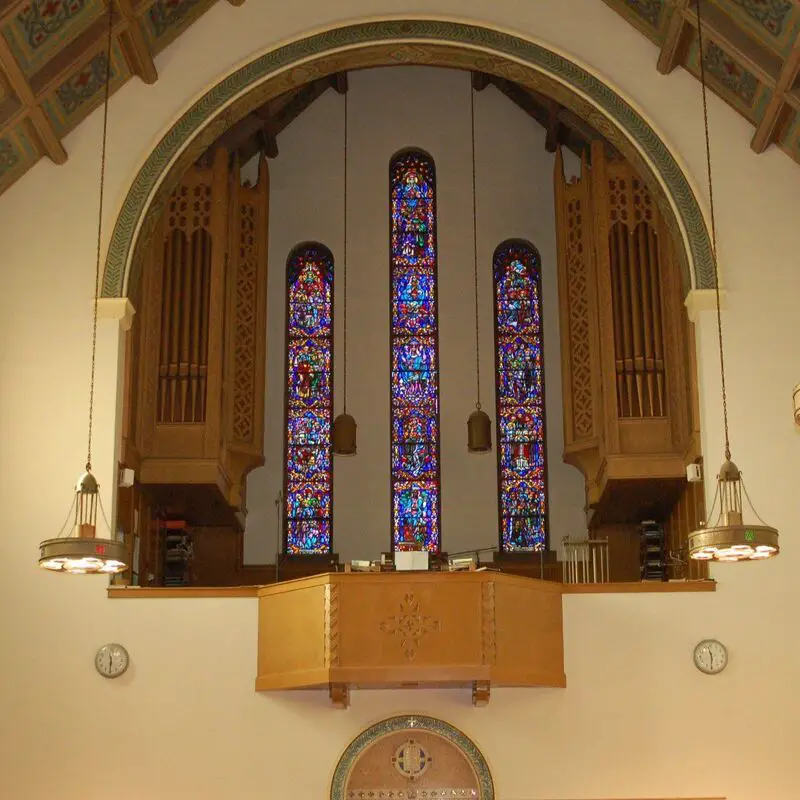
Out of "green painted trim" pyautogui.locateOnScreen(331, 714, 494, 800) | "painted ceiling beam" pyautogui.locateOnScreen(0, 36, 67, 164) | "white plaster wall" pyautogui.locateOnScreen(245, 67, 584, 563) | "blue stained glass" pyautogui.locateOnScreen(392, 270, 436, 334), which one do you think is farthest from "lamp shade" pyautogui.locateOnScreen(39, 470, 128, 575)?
"blue stained glass" pyautogui.locateOnScreen(392, 270, 436, 334)

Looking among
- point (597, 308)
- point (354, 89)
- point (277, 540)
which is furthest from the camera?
point (354, 89)

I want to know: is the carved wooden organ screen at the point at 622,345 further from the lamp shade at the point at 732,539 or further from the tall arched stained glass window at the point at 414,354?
the lamp shade at the point at 732,539

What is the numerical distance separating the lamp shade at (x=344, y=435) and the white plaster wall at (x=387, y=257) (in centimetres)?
118

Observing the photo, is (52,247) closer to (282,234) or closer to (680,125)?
(282,234)

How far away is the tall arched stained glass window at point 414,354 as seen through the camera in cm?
1573

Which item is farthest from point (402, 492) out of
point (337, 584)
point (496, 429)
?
point (337, 584)

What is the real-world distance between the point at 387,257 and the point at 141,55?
4353 millimetres

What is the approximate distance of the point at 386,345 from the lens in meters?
16.1

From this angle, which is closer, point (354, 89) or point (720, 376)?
point (720, 376)

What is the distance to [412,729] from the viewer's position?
1185 centimetres

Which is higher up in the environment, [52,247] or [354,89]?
[354,89]

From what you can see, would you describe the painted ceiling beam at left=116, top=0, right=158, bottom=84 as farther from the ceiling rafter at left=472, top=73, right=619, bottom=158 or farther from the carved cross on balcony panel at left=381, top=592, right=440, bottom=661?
the carved cross on balcony panel at left=381, top=592, right=440, bottom=661

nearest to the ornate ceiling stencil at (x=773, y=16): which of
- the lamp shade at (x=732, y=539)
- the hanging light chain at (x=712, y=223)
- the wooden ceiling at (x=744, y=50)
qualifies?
the wooden ceiling at (x=744, y=50)

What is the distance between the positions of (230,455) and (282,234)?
9.66 ft
